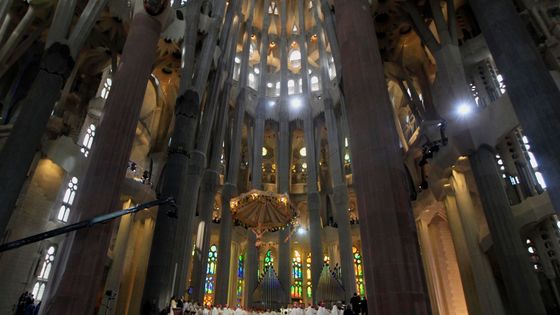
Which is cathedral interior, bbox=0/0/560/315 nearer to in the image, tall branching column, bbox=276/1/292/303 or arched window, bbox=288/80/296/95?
tall branching column, bbox=276/1/292/303

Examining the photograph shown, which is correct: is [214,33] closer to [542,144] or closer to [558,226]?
[542,144]

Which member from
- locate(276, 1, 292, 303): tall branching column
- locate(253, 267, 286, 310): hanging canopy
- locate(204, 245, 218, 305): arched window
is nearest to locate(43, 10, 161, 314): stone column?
locate(253, 267, 286, 310): hanging canopy

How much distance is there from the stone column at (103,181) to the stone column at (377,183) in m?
6.41

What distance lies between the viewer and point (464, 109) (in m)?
14.1

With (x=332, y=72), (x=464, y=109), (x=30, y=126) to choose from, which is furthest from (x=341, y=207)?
(x=30, y=126)

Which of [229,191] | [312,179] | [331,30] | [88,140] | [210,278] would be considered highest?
[331,30]

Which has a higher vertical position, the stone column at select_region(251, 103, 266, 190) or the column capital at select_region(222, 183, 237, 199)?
the stone column at select_region(251, 103, 266, 190)

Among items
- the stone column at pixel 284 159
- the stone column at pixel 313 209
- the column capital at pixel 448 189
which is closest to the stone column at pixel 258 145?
the stone column at pixel 284 159

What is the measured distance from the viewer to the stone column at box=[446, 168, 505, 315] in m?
13.7

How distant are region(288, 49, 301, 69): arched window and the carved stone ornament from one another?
2071 centimetres

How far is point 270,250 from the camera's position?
2877 centimetres

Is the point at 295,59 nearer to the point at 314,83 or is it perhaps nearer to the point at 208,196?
the point at 314,83

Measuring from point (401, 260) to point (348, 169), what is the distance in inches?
855

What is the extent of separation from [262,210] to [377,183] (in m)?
12.9
